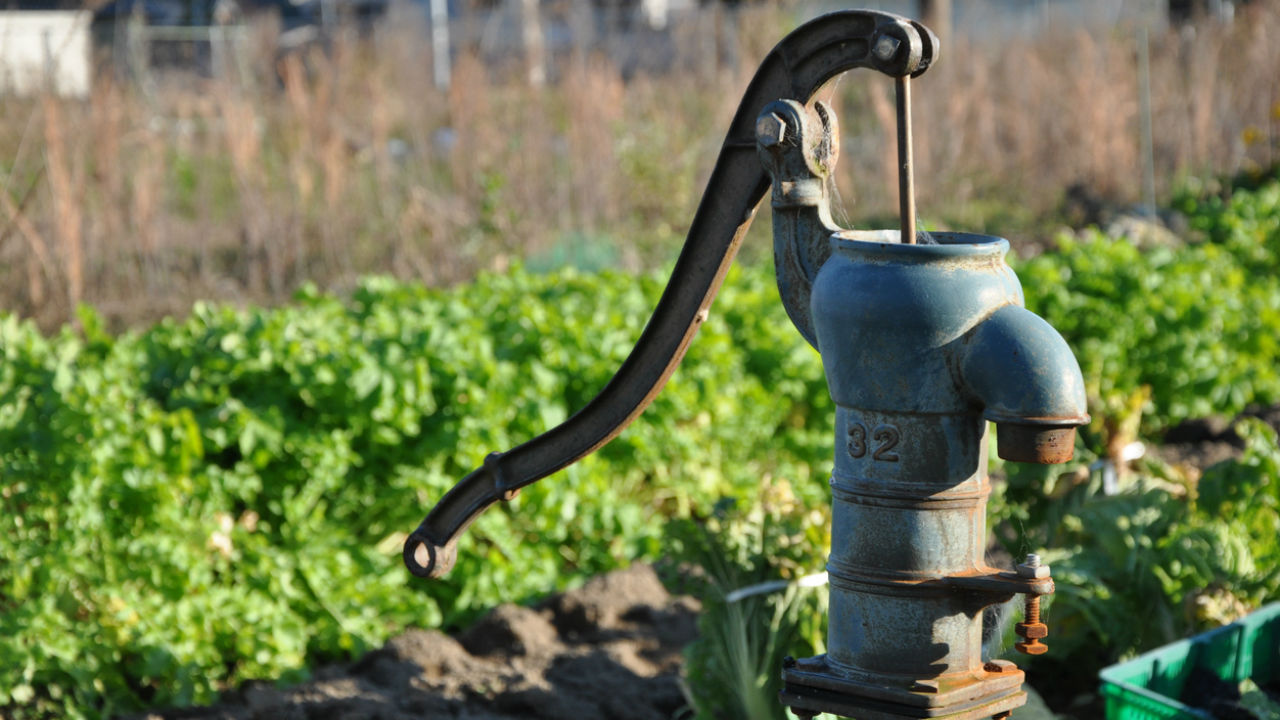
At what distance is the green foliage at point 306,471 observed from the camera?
131 inches

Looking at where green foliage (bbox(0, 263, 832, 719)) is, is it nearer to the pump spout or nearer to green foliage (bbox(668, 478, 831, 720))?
green foliage (bbox(668, 478, 831, 720))

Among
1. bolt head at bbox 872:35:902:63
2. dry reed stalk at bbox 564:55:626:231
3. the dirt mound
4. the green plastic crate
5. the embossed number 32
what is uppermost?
dry reed stalk at bbox 564:55:626:231

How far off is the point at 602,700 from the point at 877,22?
2.43 meters

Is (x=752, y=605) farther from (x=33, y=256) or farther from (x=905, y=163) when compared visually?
(x=33, y=256)

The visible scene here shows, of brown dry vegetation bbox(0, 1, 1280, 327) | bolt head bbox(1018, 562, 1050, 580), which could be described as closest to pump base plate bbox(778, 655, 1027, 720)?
bolt head bbox(1018, 562, 1050, 580)

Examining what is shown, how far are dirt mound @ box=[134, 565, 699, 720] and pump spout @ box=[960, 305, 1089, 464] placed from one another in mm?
2184

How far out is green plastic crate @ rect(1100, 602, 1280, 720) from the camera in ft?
8.95

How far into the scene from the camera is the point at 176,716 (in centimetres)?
326

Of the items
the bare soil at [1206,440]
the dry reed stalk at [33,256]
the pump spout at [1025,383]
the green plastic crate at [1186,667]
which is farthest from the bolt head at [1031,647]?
the dry reed stalk at [33,256]

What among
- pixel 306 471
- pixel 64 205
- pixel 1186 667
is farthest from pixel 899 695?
pixel 64 205

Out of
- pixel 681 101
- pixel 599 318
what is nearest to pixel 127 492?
pixel 599 318

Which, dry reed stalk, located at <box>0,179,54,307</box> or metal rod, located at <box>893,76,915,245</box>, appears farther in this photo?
dry reed stalk, located at <box>0,179,54,307</box>

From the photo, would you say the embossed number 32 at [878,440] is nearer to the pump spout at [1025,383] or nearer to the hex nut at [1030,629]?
the pump spout at [1025,383]

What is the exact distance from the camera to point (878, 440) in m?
1.48
